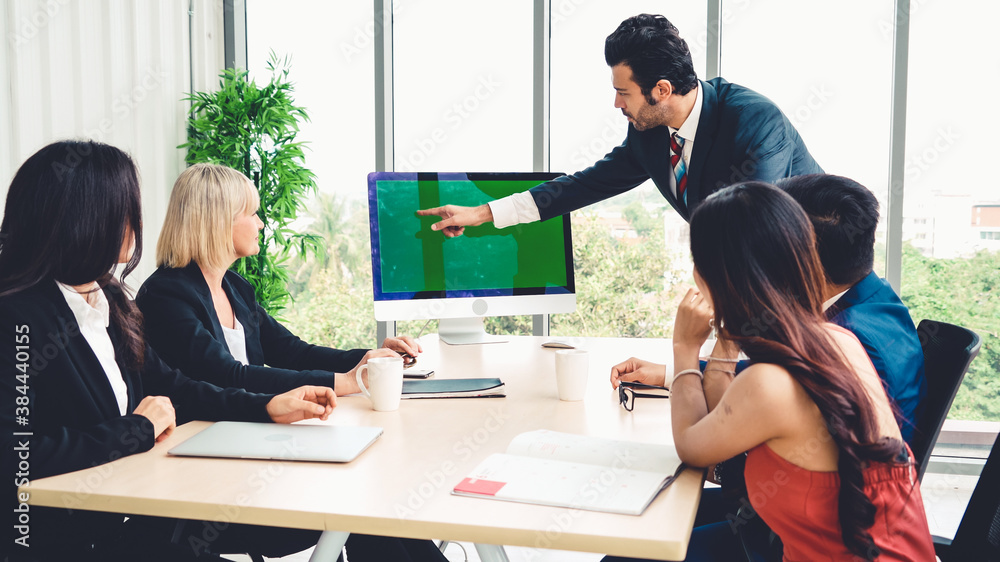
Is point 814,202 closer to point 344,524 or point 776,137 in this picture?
point 776,137

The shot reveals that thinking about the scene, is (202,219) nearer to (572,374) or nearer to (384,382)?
(384,382)

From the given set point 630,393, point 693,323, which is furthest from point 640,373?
point 693,323

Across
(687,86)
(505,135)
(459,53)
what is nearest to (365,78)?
(459,53)

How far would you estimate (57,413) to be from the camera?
1.22 m

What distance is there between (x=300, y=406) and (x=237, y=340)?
64 centimetres

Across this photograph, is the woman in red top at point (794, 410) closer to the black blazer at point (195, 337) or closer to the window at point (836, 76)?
the black blazer at point (195, 337)

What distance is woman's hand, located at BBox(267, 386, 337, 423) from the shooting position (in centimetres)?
131

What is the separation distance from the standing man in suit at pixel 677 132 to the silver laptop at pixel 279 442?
→ 100 centimetres

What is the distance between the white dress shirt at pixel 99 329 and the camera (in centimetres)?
127

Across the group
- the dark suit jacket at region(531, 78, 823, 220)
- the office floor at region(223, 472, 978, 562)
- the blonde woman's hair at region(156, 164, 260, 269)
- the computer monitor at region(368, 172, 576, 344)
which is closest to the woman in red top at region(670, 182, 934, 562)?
the dark suit jacket at region(531, 78, 823, 220)

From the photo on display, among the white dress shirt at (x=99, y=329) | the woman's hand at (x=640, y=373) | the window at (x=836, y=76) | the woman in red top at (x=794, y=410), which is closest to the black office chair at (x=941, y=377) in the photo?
the woman in red top at (x=794, y=410)

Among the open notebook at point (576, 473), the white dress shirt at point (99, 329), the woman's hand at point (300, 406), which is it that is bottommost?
the open notebook at point (576, 473)

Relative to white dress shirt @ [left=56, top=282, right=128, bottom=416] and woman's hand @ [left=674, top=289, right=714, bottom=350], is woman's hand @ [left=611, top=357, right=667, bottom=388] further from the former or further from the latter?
white dress shirt @ [left=56, top=282, right=128, bottom=416]

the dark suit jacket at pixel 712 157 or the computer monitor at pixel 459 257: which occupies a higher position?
the dark suit jacket at pixel 712 157
